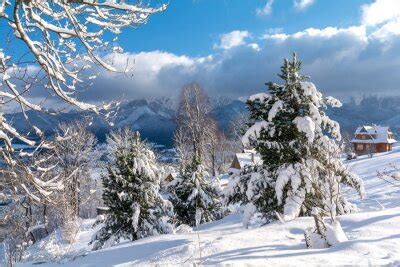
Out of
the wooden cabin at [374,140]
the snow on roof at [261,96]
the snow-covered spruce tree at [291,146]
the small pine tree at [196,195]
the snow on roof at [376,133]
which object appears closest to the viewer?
the snow-covered spruce tree at [291,146]

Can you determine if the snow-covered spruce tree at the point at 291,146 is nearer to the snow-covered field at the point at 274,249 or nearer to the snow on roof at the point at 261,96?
the snow on roof at the point at 261,96

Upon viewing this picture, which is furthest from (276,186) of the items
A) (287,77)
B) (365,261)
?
(365,261)

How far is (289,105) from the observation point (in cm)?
1224

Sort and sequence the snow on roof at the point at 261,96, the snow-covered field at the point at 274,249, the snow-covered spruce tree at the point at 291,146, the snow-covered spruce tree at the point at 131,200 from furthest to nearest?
the snow-covered spruce tree at the point at 131,200 < the snow on roof at the point at 261,96 < the snow-covered spruce tree at the point at 291,146 < the snow-covered field at the point at 274,249

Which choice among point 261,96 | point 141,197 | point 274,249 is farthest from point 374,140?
point 274,249

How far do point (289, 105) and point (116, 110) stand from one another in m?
8.47

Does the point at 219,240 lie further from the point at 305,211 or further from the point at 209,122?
the point at 209,122

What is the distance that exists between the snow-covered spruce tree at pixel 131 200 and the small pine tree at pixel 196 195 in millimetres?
2560

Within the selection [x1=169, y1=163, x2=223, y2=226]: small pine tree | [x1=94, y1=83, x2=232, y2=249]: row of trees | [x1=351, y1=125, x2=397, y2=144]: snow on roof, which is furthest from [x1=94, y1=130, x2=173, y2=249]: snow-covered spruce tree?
[x1=351, y1=125, x2=397, y2=144]: snow on roof

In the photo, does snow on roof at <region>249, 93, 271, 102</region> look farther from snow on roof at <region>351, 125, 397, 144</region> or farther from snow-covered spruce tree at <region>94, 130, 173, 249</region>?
snow on roof at <region>351, 125, 397, 144</region>

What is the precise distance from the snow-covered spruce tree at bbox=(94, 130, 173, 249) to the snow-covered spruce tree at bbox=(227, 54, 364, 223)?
5545 millimetres

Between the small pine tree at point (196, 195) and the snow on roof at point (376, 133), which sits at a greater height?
the snow on roof at point (376, 133)

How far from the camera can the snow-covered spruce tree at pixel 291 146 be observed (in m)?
11.4

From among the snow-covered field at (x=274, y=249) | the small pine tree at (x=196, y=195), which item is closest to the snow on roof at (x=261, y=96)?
the snow-covered field at (x=274, y=249)
